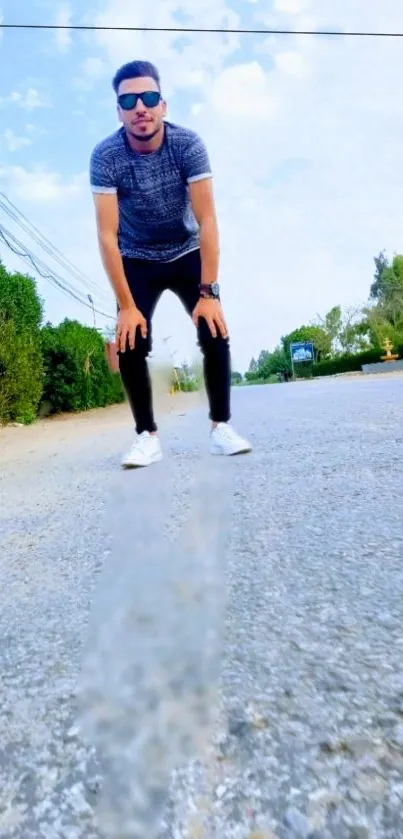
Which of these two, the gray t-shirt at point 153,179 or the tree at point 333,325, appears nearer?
the gray t-shirt at point 153,179

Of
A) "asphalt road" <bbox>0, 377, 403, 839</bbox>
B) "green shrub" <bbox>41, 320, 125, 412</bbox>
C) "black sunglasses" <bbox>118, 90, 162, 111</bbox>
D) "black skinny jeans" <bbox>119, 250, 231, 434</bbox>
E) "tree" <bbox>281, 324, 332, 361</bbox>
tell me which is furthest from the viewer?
"tree" <bbox>281, 324, 332, 361</bbox>

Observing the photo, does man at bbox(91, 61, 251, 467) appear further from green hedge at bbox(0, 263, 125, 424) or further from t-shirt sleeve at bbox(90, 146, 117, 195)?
green hedge at bbox(0, 263, 125, 424)

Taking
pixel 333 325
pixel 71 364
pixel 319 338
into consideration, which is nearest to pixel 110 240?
pixel 71 364

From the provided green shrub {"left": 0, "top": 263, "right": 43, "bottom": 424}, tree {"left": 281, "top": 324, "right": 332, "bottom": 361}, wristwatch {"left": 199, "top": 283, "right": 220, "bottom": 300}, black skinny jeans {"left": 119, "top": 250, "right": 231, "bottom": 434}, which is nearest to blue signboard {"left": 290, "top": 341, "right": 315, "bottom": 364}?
tree {"left": 281, "top": 324, "right": 332, "bottom": 361}

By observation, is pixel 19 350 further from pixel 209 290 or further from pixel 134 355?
pixel 209 290

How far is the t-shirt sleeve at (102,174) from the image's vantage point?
1203 millimetres

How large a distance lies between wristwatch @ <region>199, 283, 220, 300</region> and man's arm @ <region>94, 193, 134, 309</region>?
5.2 inches

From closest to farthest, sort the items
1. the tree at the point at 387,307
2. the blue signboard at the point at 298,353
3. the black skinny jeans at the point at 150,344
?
the black skinny jeans at the point at 150,344 → the blue signboard at the point at 298,353 → the tree at the point at 387,307

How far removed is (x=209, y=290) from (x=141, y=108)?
32 cm

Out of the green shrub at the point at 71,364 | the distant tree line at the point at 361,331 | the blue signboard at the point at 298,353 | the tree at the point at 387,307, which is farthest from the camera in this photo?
the tree at the point at 387,307

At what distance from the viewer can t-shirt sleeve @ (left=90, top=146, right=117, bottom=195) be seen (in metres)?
1.20

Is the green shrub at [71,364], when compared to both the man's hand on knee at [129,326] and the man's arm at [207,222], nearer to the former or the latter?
the man's hand on knee at [129,326]

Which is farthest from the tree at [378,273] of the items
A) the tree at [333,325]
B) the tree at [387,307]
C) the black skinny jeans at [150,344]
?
the black skinny jeans at [150,344]

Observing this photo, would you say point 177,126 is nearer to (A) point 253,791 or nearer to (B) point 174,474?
(B) point 174,474
